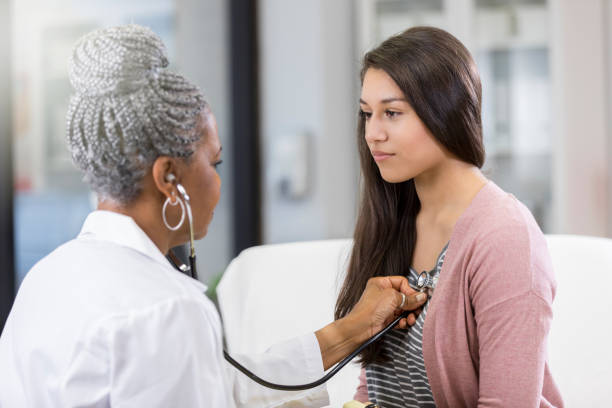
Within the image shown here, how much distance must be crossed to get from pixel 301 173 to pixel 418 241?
1.60 metres

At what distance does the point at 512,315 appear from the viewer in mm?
979

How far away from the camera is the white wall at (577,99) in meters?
2.61

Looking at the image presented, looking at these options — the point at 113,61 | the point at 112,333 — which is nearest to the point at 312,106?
the point at 113,61

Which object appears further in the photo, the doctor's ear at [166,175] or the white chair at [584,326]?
the white chair at [584,326]

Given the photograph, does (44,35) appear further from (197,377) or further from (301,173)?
(197,377)

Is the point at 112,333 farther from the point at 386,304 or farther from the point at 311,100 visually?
the point at 311,100

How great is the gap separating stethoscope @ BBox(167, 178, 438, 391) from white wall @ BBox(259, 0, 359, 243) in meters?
1.70

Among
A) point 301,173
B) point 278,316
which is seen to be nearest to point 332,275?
point 278,316

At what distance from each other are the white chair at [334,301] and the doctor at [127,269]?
0.69m

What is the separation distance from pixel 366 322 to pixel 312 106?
180 cm

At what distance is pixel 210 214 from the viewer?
0.93 meters

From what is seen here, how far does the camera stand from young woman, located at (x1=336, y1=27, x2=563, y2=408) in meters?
0.98

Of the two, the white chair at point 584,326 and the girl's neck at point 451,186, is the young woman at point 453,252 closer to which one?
the girl's neck at point 451,186

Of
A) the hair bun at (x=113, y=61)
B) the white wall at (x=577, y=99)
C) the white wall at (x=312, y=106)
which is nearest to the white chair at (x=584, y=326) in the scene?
the hair bun at (x=113, y=61)
